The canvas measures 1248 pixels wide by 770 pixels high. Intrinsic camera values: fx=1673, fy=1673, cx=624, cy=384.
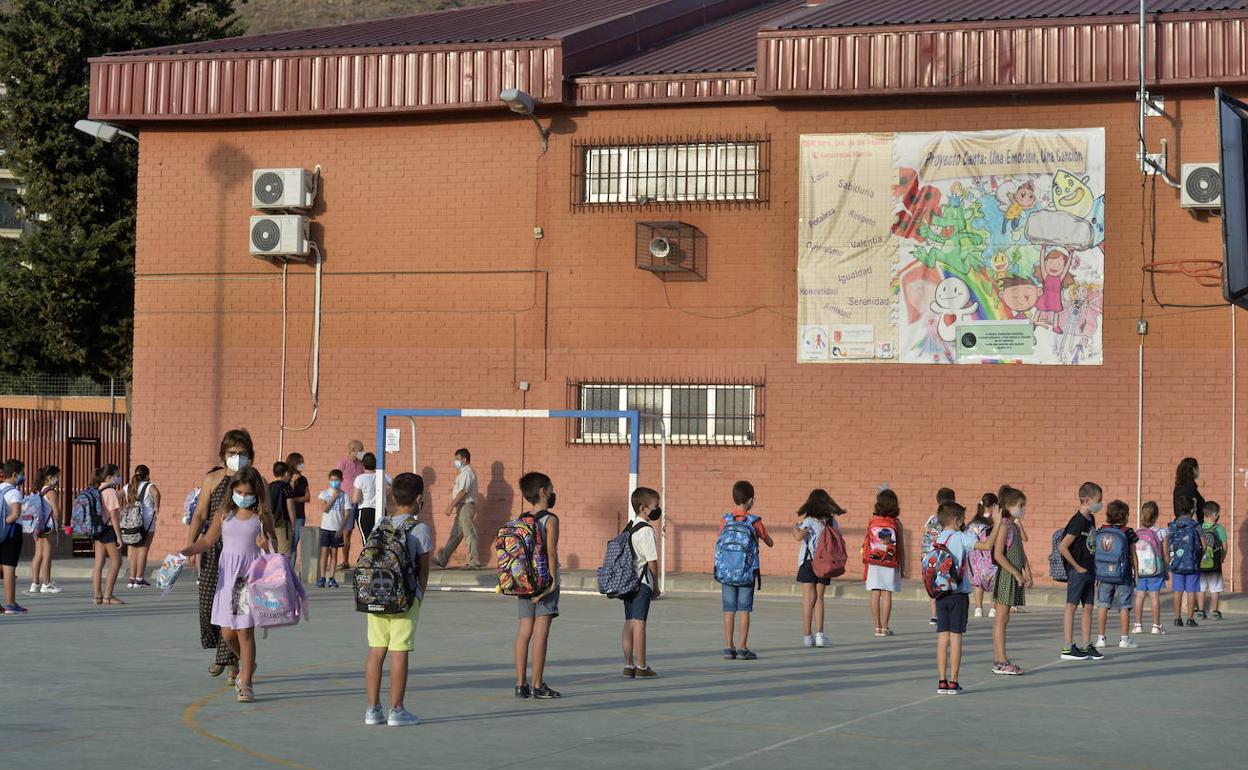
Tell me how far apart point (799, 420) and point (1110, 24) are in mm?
6680

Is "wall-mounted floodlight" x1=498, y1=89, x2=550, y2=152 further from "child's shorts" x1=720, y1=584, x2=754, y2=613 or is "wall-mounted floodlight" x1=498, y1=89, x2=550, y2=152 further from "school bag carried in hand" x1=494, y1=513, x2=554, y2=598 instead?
"school bag carried in hand" x1=494, y1=513, x2=554, y2=598

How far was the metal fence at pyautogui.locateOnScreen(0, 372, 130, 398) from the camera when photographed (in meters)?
42.4

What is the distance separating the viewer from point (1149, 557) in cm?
1706

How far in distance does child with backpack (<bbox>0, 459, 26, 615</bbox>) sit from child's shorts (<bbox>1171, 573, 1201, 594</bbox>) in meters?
12.5

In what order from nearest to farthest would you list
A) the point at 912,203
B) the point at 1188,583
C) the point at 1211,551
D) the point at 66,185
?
1. the point at 1188,583
2. the point at 1211,551
3. the point at 912,203
4. the point at 66,185

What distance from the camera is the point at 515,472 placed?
24469mm

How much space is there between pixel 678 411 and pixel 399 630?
13679mm

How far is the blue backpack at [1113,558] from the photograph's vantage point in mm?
15500

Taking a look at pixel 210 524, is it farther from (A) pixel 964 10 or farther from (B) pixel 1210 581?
(A) pixel 964 10

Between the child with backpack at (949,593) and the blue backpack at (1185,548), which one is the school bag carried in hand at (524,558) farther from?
the blue backpack at (1185,548)

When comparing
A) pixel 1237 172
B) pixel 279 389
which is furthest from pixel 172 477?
pixel 1237 172

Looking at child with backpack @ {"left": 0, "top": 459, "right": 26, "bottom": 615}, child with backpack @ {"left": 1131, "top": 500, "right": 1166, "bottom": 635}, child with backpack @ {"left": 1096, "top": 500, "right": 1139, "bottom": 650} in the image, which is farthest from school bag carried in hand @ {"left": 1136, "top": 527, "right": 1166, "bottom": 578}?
child with backpack @ {"left": 0, "top": 459, "right": 26, "bottom": 615}

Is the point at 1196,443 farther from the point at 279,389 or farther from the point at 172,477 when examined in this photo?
the point at 172,477

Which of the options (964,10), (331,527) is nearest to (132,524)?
(331,527)
